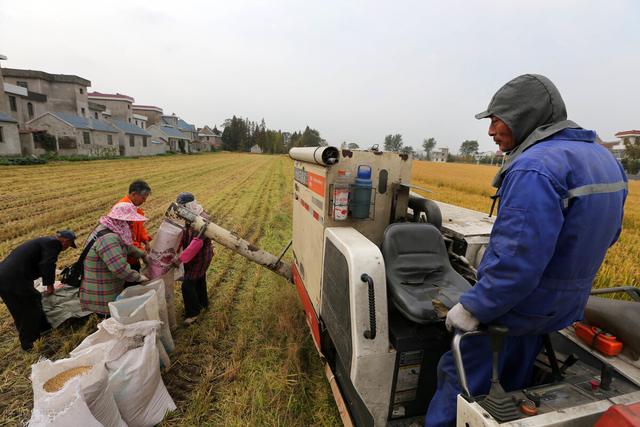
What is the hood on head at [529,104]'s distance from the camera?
1639 mm

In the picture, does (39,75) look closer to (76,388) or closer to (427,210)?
(76,388)

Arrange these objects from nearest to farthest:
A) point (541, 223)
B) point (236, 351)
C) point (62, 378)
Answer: point (541, 223), point (62, 378), point (236, 351)

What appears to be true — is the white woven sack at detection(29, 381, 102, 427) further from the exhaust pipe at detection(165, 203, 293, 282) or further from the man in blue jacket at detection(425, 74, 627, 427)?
the man in blue jacket at detection(425, 74, 627, 427)

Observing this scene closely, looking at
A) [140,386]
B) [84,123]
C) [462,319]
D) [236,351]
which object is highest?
[84,123]

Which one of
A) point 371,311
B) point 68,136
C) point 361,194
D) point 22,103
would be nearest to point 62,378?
point 371,311

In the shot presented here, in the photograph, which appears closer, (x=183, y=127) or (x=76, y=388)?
(x=76, y=388)

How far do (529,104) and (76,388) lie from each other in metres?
3.26

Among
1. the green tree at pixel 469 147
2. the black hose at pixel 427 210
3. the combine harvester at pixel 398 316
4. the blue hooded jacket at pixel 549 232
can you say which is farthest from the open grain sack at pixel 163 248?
the green tree at pixel 469 147

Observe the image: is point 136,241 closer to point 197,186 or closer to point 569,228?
point 569,228

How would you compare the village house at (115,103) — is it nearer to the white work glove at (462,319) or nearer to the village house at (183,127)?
the village house at (183,127)

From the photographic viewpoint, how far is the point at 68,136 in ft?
92.2

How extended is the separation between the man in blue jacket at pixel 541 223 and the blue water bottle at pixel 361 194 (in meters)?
1.16

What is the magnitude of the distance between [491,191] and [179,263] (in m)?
17.0

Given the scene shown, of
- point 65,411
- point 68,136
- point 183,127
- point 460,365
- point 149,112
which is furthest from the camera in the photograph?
point 183,127
